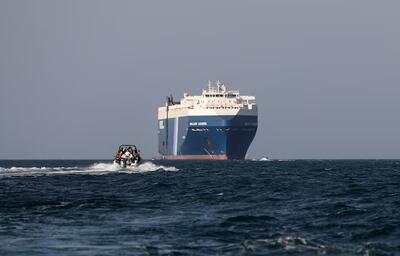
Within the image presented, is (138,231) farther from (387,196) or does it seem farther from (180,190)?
(180,190)

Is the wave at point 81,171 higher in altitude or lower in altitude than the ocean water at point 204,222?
higher

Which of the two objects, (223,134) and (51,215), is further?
(223,134)

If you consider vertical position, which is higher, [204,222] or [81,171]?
[81,171]

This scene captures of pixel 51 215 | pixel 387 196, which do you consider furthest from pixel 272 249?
pixel 387 196

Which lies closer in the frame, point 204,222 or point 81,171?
point 204,222

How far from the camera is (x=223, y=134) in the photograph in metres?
194

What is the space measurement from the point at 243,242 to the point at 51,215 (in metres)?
14.2

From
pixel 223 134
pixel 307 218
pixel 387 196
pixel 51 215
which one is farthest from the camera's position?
pixel 223 134

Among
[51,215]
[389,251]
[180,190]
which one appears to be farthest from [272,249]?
[180,190]

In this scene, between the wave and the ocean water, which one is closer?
the ocean water

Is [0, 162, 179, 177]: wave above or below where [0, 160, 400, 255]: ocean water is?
above

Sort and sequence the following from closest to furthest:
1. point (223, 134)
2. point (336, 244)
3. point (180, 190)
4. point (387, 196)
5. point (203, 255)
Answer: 1. point (203, 255)
2. point (336, 244)
3. point (387, 196)
4. point (180, 190)
5. point (223, 134)

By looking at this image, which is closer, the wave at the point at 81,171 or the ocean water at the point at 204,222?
the ocean water at the point at 204,222

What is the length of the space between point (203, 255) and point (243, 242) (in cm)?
312
